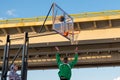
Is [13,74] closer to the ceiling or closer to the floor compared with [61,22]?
closer to the floor

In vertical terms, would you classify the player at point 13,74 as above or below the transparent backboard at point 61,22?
below

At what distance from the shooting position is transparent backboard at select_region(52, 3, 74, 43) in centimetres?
1688

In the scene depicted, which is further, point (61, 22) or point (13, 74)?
point (61, 22)

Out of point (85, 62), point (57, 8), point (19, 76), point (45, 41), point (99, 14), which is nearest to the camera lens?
point (19, 76)

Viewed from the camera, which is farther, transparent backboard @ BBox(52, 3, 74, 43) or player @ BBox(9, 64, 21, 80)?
transparent backboard @ BBox(52, 3, 74, 43)

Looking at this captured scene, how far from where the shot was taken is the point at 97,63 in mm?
35188

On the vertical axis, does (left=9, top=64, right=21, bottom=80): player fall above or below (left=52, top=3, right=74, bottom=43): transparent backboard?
below

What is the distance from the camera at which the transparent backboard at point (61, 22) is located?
1688 cm

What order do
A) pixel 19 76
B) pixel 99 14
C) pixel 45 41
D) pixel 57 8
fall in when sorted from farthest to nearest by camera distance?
1. pixel 45 41
2. pixel 99 14
3. pixel 57 8
4. pixel 19 76

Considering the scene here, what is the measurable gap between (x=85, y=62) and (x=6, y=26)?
8.99 meters

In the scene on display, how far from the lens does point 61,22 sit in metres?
17.4

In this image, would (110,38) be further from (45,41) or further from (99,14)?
(45,41)

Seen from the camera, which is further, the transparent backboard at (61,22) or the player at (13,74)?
the transparent backboard at (61,22)

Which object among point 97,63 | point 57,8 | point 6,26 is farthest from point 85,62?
point 57,8
